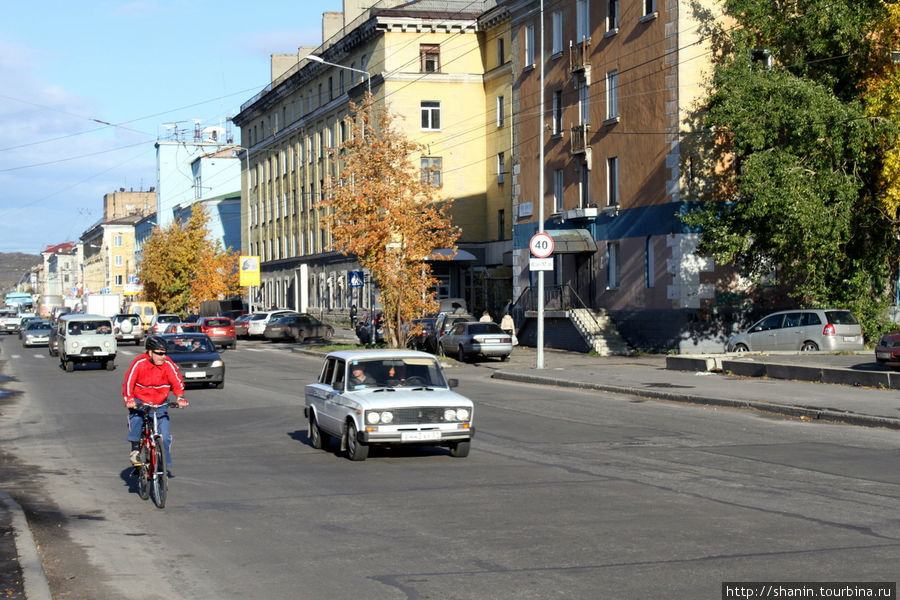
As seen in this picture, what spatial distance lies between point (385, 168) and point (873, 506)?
31123 millimetres

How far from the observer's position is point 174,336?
29.9 metres

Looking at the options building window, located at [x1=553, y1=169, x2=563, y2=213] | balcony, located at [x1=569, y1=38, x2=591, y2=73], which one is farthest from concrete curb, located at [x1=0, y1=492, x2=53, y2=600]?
building window, located at [x1=553, y1=169, x2=563, y2=213]

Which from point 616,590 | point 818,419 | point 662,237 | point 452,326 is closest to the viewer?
point 616,590

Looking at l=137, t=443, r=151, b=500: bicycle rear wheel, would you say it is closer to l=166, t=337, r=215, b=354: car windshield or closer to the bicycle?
the bicycle

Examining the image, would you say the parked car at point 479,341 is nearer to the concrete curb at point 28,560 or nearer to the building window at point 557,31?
the building window at point 557,31

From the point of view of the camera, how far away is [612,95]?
138 feet

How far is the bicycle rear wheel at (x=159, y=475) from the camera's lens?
11.3 metres

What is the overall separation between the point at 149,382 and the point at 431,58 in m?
55.4

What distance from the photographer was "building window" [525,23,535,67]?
4784 cm

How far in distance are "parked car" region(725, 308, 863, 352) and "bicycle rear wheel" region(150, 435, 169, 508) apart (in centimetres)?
2468

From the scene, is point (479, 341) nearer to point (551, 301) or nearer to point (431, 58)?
point (551, 301)

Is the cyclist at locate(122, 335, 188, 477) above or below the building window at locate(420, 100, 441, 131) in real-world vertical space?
below

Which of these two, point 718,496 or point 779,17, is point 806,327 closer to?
point 779,17

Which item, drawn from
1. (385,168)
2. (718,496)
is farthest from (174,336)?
(718,496)
